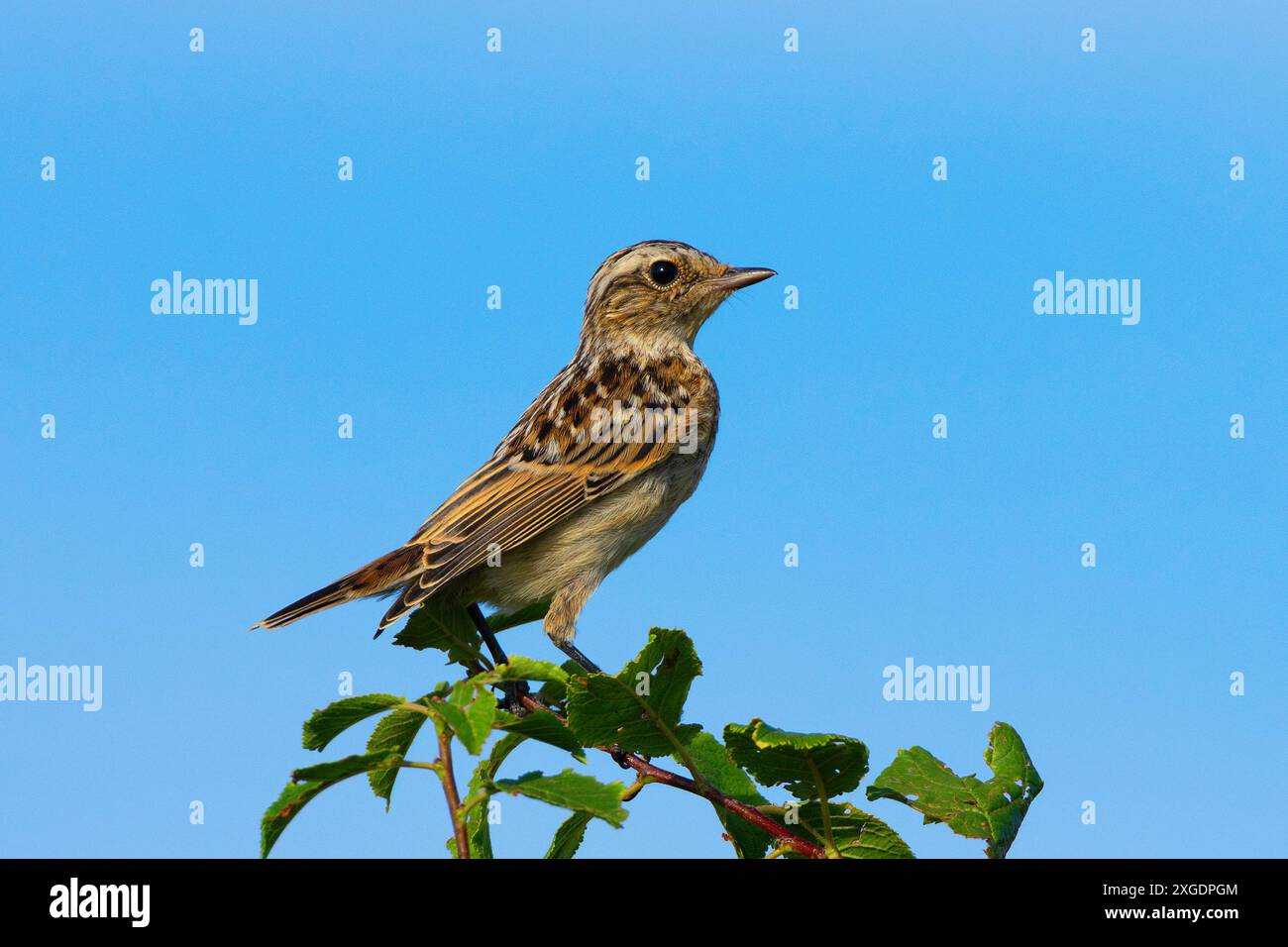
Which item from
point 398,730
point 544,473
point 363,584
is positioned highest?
point 544,473

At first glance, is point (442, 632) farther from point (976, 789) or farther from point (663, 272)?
point (663, 272)

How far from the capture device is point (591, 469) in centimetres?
706

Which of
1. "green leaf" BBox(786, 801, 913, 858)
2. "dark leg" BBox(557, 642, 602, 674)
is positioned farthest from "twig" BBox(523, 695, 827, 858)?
"dark leg" BBox(557, 642, 602, 674)

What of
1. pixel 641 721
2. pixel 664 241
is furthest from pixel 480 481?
pixel 641 721

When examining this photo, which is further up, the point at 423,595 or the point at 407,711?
the point at 423,595

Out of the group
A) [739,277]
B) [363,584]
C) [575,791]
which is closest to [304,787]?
[575,791]

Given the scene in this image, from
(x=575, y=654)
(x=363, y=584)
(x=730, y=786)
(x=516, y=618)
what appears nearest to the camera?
(x=730, y=786)

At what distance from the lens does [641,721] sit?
3.73 m

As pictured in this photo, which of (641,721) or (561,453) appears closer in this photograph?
(641,721)

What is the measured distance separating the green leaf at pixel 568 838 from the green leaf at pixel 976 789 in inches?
38.1

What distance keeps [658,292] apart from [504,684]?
3.82 meters

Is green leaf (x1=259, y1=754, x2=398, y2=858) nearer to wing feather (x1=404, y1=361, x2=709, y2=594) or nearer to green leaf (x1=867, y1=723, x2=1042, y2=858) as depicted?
green leaf (x1=867, y1=723, x2=1042, y2=858)
